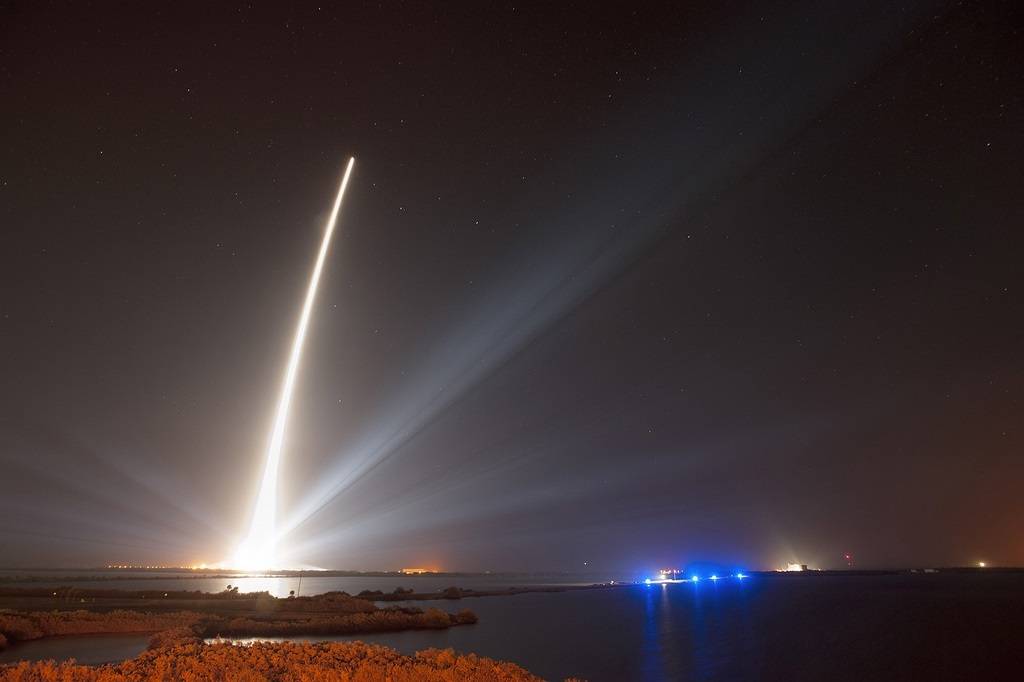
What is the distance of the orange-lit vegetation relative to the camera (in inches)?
601

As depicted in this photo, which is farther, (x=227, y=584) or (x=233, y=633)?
(x=227, y=584)

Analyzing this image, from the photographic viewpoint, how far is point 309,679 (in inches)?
615

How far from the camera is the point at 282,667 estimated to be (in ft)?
57.1

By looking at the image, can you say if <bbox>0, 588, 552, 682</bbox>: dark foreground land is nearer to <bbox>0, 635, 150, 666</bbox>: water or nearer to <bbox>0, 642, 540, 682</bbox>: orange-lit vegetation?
<bbox>0, 642, 540, 682</bbox>: orange-lit vegetation

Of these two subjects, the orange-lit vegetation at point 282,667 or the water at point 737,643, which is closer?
the orange-lit vegetation at point 282,667

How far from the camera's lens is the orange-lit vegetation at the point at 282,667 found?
15.3m

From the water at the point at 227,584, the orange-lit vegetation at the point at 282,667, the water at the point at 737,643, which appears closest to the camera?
the orange-lit vegetation at the point at 282,667

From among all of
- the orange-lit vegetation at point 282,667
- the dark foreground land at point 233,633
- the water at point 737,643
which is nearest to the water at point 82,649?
the water at point 737,643

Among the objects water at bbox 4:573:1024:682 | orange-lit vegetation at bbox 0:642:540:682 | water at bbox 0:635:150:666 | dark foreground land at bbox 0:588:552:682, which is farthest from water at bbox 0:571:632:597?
orange-lit vegetation at bbox 0:642:540:682

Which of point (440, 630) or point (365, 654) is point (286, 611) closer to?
point (440, 630)

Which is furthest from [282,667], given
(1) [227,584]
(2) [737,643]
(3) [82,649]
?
(1) [227,584]

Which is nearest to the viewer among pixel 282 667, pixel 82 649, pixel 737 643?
pixel 282 667

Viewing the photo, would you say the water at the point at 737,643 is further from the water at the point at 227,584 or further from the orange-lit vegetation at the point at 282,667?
the water at the point at 227,584

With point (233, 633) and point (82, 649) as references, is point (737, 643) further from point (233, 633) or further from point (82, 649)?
point (82, 649)
